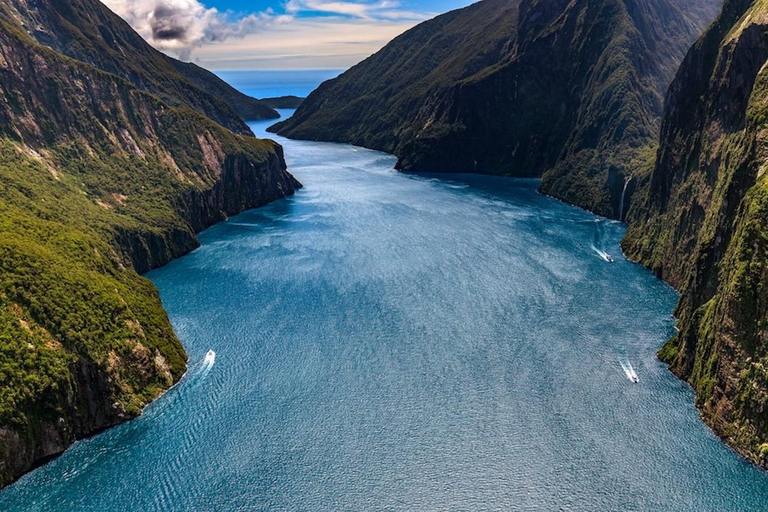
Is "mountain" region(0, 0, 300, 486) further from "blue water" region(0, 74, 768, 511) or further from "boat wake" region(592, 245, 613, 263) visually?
"boat wake" region(592, 245, 613, 263)

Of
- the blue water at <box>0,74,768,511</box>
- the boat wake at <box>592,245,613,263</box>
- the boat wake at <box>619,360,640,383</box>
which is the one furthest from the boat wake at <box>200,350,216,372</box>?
the boat wake at <box>592,245,613,263</box>

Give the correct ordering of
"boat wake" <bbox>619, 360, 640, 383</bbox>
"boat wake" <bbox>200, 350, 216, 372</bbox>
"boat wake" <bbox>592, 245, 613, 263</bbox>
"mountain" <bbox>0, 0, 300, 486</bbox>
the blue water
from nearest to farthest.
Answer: the blue water < "mountain" <bbox>0, 0, 300, 486</bbox> < "boat wake" <bbox>619, 360, 640, 383</bbox> < "boat wake" <bbox>200, 350, 216, 372</bbox> < "boat wake" <bbox>592, 245, 613, 263</bbox>

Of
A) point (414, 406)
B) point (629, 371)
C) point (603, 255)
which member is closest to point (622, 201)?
point (603, 255)

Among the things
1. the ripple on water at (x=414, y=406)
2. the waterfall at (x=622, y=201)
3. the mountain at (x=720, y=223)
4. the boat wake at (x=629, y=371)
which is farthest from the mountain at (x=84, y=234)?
the waterfall at (x=622, y=201)

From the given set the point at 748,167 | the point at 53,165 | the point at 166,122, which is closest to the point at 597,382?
the point at 748,167

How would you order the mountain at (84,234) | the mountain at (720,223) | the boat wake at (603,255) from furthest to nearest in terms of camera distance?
the boat wake at (603,255) < the mountain at (84,234) < the mountain at (720,223)

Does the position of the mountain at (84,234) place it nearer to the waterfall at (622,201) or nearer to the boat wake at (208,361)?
the boat wake at (208,361)
